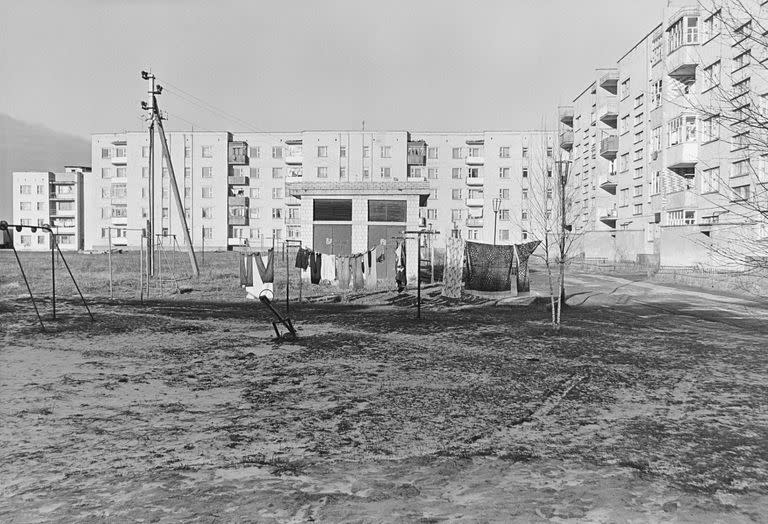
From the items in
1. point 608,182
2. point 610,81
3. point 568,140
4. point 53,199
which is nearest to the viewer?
point 610,81

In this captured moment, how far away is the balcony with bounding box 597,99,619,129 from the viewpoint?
50.5m

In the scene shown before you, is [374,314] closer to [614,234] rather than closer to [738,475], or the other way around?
[738,475]

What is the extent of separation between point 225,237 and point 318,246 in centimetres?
4181

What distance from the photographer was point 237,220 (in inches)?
2569

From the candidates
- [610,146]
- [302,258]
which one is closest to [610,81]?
[610,146]

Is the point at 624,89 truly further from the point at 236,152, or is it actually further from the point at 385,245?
the point at 236,152

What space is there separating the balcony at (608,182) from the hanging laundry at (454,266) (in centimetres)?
3706

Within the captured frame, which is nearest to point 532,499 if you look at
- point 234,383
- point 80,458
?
point 80,458

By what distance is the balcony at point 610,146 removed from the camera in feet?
163

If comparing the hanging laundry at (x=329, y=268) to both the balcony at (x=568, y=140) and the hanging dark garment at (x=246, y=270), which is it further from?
the balcony at (x=568, y=140)

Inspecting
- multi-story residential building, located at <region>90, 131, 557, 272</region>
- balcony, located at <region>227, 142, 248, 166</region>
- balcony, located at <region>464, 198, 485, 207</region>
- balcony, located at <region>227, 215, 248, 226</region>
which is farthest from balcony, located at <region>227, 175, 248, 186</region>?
balcony, located at <region>464, 198, 485, 207</region>

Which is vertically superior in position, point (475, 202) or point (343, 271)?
point (475, 202)

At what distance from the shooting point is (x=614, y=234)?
48875mm

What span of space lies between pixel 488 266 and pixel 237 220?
5113 cm
